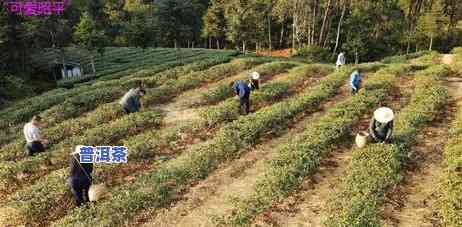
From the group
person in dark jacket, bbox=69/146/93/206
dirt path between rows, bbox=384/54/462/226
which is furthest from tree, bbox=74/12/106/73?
dirt path between rows, bbox=384/54/462/226

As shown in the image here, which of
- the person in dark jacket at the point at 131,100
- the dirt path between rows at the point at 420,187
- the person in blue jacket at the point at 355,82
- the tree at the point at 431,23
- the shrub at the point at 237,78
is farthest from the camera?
the tree at the point at 431,23

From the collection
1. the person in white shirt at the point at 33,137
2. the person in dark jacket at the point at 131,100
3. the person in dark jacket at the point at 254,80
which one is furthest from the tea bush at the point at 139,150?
the person in white shirt at the point at 33,137

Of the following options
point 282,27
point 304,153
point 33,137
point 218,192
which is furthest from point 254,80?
point 282,27

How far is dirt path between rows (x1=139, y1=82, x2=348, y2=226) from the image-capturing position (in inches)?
513

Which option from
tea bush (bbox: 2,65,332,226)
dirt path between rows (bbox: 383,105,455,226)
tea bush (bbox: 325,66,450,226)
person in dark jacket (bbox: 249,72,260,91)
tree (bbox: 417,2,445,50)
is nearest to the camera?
tea bush (bbox: 325,66,450,226)

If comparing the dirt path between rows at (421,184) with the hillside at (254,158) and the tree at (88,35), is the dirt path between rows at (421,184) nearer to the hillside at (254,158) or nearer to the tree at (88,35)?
the hillside at (254,158)

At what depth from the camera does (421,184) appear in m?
14.6

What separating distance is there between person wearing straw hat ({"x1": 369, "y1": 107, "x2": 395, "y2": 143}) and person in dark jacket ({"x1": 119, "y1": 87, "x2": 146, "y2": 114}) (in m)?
10.8

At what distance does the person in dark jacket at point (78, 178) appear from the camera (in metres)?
12.9

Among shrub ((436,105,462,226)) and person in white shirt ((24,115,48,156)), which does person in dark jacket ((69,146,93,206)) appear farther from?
shrub ((436,105,462,226))

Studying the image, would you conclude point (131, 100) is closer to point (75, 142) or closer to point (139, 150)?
point (75, 142)

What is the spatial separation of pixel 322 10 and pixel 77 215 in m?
51.2

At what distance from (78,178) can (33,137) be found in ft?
17.2

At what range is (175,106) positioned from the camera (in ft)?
80.4
